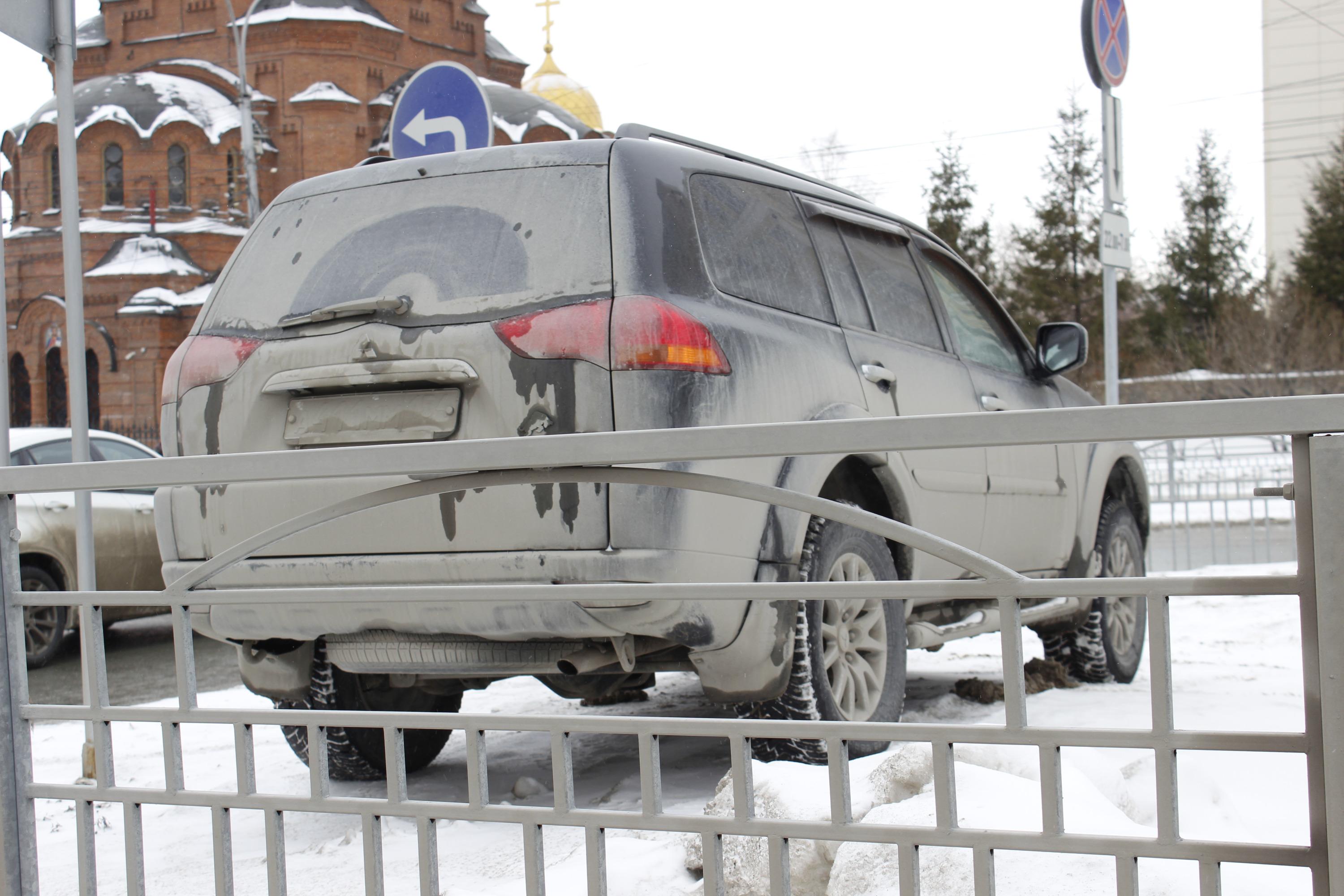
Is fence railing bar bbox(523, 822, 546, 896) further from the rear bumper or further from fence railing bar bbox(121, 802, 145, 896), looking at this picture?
the rear bumper

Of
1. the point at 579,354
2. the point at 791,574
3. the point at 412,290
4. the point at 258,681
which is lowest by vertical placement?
the point at 258,681

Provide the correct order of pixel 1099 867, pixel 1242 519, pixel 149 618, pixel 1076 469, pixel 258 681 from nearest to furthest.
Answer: pixel 1099 867 → pixel 258 681 → pixel 1076 469 → pixel 149 618 → pixel 1242 519

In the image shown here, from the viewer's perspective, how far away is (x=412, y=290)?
3.38 m

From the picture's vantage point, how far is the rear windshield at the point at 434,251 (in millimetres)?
3256

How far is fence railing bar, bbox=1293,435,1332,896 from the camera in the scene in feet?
4.97

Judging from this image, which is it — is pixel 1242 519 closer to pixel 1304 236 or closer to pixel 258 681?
pixel 258 681

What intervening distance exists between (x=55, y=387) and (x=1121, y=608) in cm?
3782

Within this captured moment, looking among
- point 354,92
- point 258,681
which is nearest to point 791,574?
point 258,681

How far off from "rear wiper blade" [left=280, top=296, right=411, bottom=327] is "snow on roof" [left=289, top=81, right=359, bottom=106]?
124 ft

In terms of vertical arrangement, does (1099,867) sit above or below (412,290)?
below

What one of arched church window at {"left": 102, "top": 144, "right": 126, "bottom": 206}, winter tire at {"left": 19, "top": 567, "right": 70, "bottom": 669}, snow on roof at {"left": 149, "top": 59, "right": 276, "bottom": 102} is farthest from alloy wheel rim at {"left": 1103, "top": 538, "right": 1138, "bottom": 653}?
snow on roof at {"left": 149, "top": 59, "right": 276, "bottom": 102}

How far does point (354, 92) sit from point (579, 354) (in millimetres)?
39583

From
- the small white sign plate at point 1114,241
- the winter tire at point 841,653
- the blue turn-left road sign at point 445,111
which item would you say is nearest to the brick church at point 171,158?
the small white sign plate at point 1114,241

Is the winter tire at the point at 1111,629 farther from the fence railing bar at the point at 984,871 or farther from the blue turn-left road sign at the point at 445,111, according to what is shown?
the fence railing bar at the point at 984,871
